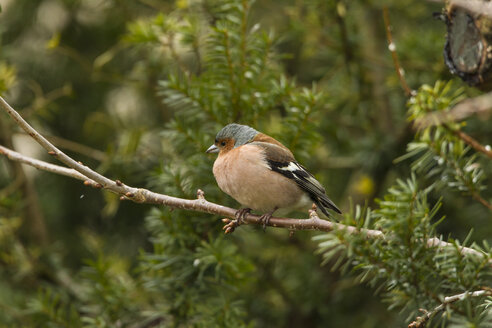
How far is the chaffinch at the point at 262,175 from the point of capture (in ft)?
Answer: 7.68

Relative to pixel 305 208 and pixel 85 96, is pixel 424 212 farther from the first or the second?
pixel 85 96

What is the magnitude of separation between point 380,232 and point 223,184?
2.83 ft

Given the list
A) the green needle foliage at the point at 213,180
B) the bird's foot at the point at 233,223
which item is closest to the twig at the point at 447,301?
the green needle foliage at the point at 213,180

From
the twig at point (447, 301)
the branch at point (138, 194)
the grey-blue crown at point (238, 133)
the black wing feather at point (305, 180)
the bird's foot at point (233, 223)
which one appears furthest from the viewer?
the black wing feather at point (305, 180)

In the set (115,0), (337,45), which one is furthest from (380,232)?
(115,0)

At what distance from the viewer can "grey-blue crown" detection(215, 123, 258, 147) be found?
2312mm

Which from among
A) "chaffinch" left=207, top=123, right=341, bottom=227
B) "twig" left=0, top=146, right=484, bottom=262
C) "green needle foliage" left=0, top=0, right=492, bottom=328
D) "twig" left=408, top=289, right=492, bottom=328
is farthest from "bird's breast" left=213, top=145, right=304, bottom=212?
"twig" left=408, top=289, right=492, bottom=328

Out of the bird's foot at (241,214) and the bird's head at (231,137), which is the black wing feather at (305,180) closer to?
the bird's head at (231,137)

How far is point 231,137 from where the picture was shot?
97.3 inches

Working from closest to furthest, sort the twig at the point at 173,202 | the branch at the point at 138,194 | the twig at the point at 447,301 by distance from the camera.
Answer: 1. the twig at the point at 447,301
2. the branch at the point at 138,194
3. the twig at the point at 173,202

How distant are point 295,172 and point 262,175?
0.16 meters

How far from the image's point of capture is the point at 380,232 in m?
1.61

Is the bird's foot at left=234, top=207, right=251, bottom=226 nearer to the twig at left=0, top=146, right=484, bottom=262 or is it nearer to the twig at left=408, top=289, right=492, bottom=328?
the twig at left=0, top=146, right=484, bottom=262

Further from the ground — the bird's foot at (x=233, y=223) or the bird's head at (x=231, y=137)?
the bird's head at (x=231, y=137)
